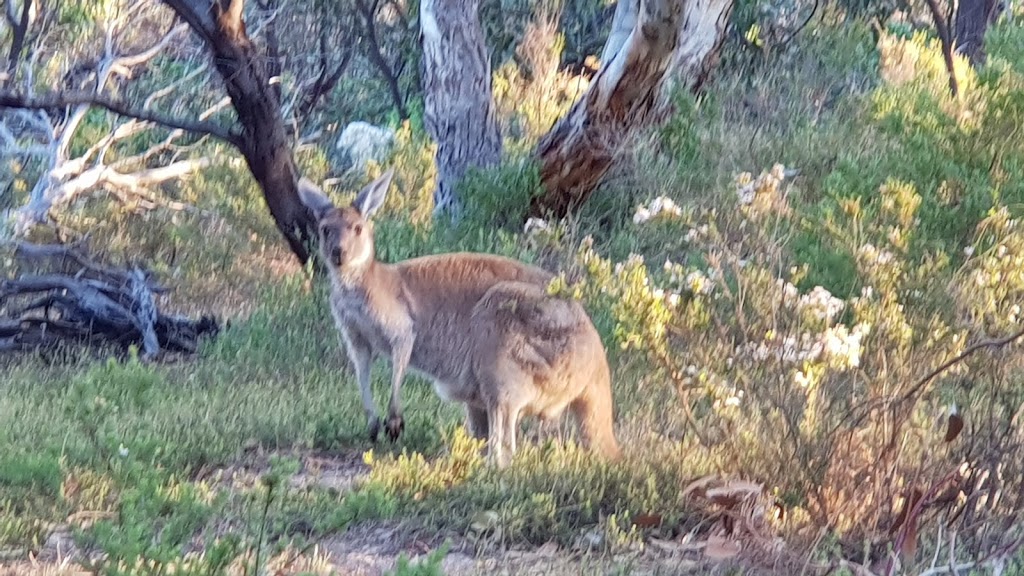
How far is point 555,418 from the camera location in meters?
5.48

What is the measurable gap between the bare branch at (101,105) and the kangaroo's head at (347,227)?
1.90m

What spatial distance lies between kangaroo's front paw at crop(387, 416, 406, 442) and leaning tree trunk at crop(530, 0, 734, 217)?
11.2 feet

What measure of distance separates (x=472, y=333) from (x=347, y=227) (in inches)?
30.7

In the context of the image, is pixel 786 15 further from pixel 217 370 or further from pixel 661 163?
pixel 217 370

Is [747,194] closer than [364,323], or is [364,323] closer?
[747,194]

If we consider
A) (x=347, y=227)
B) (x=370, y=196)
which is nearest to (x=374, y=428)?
(x=347, y=227)

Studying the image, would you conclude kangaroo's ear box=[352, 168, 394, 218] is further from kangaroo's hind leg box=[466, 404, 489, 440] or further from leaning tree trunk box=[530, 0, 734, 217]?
leaning tree trunk box=[530, 0, 734, 217]

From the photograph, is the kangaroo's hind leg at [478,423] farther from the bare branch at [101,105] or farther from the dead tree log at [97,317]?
the bare branch at [101,105]

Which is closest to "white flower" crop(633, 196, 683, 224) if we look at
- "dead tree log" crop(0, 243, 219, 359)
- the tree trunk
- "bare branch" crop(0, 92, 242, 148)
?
"bare branch" crop(0, 92, 242, 148)

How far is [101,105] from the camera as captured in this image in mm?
7477

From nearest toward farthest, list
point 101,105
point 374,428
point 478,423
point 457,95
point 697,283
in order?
point 697,283 < point 478,423 < point 374,428 < point 101,105 < point 457,95

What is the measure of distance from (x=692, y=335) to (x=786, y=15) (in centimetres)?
1086

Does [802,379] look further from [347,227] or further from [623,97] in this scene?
[623,97]

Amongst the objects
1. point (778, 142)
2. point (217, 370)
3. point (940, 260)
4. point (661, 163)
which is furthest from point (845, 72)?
point (940, 260)
